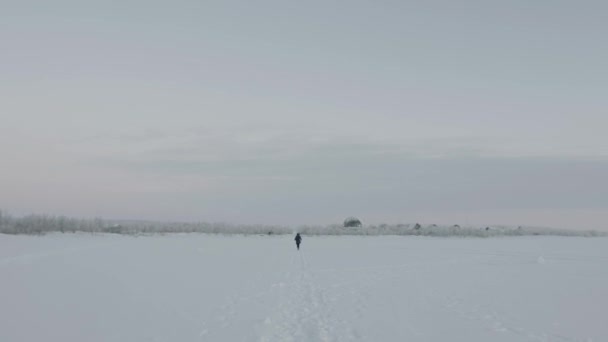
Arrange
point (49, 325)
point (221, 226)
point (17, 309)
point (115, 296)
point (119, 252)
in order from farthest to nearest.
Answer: point (221, 226), point (119, 252), point (115, 296), point (17, 309), point (49, 325)

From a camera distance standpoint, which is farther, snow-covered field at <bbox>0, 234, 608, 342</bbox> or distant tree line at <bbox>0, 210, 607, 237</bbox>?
distant tree line at <bbox>0, 210, 607, 237</bbox>

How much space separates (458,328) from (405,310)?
234 centimetres

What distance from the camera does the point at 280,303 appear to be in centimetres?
1327

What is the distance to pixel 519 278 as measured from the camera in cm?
2005

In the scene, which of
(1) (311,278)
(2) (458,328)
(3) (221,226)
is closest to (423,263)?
(1) (311,278)

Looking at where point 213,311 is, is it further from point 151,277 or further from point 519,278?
point 519,278

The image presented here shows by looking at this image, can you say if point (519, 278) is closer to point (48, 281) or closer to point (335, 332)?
point (335, 332)

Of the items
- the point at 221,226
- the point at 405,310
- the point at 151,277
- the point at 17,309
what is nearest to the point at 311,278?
the point at 151,277

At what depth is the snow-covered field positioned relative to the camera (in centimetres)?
976

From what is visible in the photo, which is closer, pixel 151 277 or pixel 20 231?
pixel 151 277

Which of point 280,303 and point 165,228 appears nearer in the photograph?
point 280,303

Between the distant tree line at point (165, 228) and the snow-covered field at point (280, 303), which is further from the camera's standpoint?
→ the distant tree line at point (165, 228)

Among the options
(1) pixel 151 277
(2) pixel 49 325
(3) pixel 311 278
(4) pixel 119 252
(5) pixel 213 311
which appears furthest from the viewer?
(4) pixel 119 252

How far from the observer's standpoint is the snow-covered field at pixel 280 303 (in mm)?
9758
